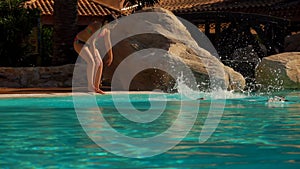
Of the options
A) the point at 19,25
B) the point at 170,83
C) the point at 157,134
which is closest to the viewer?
the point at 157,134

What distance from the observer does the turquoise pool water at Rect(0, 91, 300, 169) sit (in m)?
4.63

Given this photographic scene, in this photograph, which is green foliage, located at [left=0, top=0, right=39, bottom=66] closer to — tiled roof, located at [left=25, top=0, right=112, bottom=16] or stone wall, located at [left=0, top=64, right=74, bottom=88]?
stone wall, located at [left=0, top=64, right=74, bottom=88]

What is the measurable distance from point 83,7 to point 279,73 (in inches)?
491

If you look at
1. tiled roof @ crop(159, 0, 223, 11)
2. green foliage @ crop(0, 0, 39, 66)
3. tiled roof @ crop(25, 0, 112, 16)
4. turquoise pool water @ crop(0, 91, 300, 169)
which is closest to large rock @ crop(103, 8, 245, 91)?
green foliage @ crop(0, 0, 39, 66)

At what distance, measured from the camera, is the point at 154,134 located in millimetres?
6543

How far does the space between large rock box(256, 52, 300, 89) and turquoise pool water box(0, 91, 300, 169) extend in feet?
20.5

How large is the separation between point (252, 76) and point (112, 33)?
18.6 ft

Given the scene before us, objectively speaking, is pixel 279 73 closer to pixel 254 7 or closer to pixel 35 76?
pixel 35 76

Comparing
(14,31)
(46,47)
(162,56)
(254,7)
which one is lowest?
(46,47)

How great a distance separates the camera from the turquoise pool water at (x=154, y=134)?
4.63 metres

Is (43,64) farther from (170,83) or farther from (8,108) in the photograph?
(8,108)

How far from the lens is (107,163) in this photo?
4605 millimetres

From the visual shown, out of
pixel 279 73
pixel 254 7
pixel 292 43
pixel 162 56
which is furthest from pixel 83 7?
pixel 162 56

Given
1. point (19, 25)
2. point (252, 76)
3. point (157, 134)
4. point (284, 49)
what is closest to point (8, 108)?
point (157, 134)
